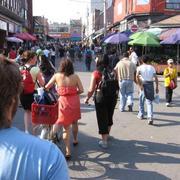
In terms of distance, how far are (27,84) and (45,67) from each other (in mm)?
1278

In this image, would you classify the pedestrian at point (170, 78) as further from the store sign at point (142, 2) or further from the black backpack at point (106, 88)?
the store sign at point (142, 2)

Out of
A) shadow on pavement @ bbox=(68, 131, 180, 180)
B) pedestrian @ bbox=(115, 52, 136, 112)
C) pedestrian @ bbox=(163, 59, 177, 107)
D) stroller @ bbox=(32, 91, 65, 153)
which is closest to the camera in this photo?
shadow on pavement @ bbox=(68, 131, 180, 180)

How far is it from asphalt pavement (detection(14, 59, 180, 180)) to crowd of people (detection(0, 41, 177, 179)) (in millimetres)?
308

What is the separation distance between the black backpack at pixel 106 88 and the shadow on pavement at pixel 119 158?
91 cm

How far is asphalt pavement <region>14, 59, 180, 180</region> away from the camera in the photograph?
6430mm

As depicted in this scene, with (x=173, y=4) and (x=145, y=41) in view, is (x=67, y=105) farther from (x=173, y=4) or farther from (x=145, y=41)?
(x=173, y=4)

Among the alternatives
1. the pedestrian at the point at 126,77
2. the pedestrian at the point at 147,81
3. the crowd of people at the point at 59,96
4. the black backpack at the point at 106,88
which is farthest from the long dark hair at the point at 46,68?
the pedestrian at the point at 126,77

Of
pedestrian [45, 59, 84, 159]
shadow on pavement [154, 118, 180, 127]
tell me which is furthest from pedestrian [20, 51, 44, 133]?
shadow on pavement [154, 118, 180, 127]

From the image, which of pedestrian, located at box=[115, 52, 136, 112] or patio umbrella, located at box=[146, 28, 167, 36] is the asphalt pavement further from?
patio umbrella, located at box=[146, 28, 167, 36]

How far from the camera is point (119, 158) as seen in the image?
7.21 meters

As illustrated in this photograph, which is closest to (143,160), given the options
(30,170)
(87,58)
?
(30,170)

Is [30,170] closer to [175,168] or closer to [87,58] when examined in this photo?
[175,168]

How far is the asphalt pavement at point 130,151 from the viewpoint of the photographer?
6.43 metres

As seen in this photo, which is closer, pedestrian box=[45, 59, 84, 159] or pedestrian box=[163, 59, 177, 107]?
pedestrian box=[45, 59, 84, 159]
